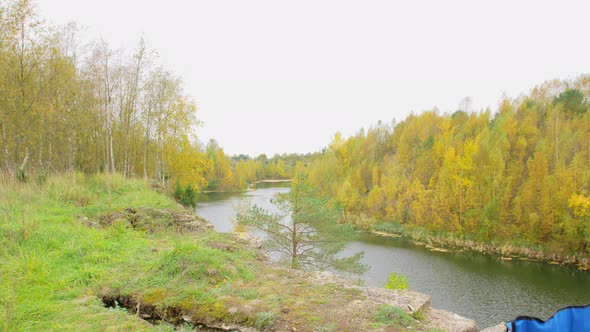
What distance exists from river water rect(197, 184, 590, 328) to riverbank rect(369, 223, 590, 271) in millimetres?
1035

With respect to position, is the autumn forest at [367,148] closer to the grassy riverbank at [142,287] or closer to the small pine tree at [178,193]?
the small pine tree at [178,193]

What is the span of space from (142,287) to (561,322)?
4.01 metres

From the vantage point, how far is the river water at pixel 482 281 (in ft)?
44.1

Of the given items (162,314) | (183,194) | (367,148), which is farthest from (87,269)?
(367,148)

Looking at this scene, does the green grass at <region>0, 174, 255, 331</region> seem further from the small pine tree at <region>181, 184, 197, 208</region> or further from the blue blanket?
the small pine tree at <region>181, 184, 197, 208</region>

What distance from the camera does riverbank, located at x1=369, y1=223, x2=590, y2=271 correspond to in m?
19.2

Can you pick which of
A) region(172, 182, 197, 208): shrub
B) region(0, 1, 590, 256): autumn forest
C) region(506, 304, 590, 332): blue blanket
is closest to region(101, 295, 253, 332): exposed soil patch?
region(506, 304, 590, 332): blue blanket

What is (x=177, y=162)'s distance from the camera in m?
17.2

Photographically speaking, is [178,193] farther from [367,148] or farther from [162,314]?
[367,148]

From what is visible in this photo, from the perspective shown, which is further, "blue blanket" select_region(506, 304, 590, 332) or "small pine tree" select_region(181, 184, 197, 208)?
"small pine tree" select_region(181, 184, 197, 208)

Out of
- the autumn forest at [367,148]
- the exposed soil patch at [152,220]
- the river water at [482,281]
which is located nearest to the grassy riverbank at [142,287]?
the exposed soil patch at [152,220]

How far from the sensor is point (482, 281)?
16484 mm

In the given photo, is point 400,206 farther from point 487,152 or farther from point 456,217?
point 487,152

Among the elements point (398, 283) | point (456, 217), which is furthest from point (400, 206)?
point (398, 283)
